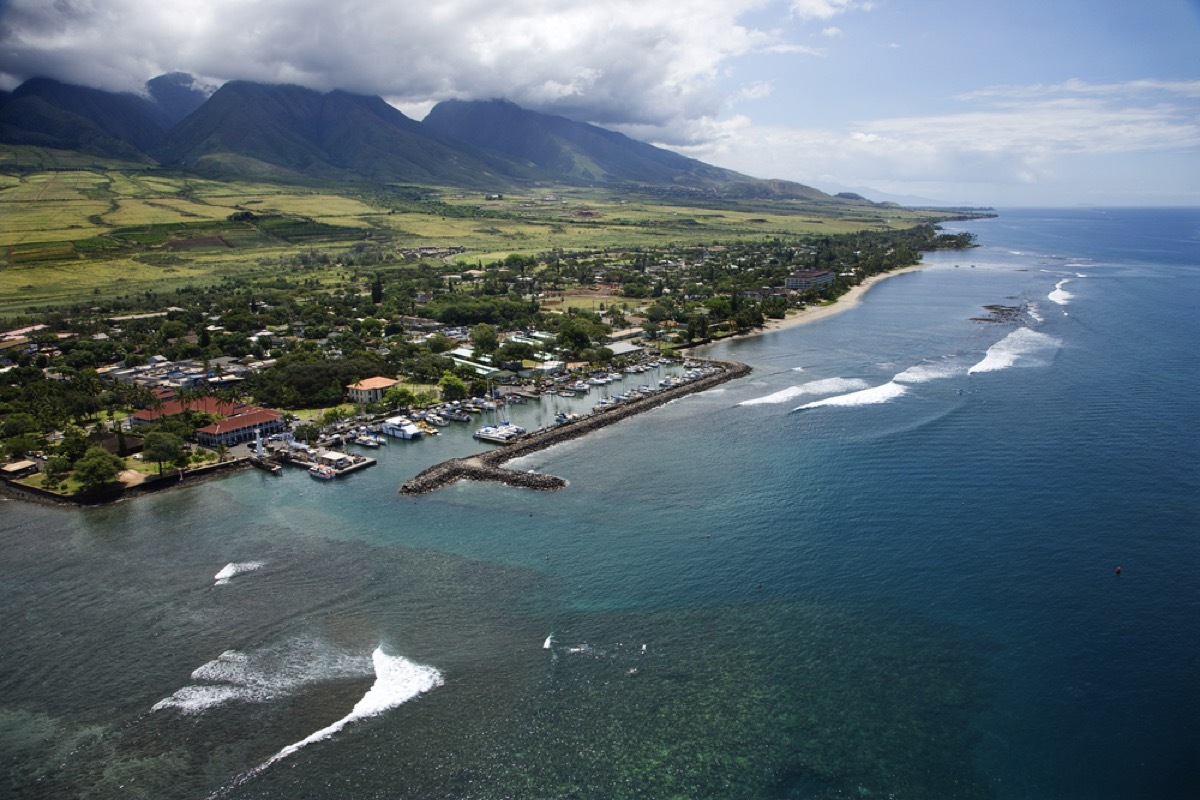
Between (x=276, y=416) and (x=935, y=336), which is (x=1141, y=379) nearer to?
(x=935, y=336)

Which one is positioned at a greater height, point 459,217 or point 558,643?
point 459,217

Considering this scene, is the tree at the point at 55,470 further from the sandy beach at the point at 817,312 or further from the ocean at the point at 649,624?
the sandy beach at the point at 817,312

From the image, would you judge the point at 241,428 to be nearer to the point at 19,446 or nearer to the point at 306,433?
the point at 306,433

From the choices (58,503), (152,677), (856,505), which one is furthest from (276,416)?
(856,505)

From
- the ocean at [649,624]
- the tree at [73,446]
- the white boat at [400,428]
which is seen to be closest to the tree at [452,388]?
the white boat at [400,428]

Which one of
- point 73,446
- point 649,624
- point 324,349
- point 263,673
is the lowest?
point 263,673

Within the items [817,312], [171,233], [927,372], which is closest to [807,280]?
[817,312]
